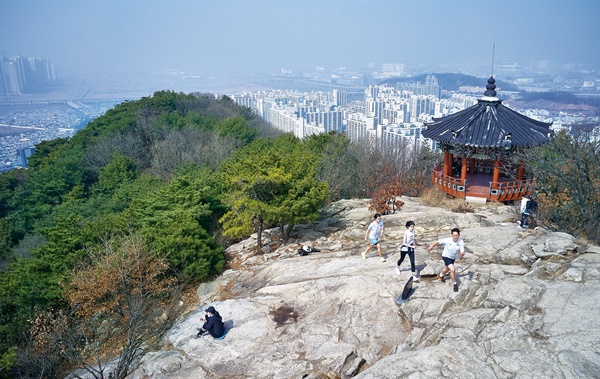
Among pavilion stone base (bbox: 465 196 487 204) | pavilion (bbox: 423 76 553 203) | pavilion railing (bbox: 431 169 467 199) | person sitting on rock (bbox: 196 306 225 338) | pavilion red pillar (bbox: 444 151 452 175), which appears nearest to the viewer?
person sitting on rock (bbox: 196 306 225 338)

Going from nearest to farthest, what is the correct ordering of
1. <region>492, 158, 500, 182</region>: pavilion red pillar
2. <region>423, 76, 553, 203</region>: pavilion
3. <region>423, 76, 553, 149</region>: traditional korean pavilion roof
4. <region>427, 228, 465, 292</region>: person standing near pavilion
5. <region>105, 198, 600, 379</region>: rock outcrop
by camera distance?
<region>105, 198, 600, 379</region>: rock outcrop < <region>427, 228, 465, 292</region>: person standing near pavilion < <region>423, 76, 553, 149</region>: traditional korean pavilion roof < <region>423, 76, 553, 203</region>: pavilion < <region>492, 158, 500, 182</region>: pavilion red pillar

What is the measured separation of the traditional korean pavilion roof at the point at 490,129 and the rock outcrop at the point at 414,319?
14.8 ft

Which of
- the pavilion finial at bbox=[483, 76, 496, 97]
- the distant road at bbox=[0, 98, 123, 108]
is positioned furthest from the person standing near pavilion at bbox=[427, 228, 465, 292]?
the distant road at bbox=[0, 98, 123, 108]

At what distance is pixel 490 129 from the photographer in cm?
1775

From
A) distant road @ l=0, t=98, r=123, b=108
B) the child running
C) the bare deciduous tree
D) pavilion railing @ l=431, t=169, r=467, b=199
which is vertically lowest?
the bare deciduous tree

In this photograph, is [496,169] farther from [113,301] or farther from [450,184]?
[113,301]

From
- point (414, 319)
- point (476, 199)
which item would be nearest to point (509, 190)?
point (476, 199)

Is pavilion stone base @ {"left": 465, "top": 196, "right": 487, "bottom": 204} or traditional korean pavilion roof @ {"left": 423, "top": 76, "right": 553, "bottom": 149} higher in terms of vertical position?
traditional korean pavilion roof @ {"left": 423, "top": 76, "right": 553, "bottom": 149}

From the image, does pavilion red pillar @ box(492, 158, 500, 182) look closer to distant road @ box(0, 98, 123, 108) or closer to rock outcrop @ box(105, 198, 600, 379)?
rock outcrop @ box(105, 198, 600, 379)

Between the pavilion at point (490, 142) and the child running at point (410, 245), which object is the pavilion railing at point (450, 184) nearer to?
the pavilion at point (490, 142)

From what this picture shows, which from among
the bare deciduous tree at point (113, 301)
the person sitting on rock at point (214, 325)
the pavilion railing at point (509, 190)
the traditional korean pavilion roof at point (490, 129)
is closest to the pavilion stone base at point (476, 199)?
the pavilion railing at point (509, 190)

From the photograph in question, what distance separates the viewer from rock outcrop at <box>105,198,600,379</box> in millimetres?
7633

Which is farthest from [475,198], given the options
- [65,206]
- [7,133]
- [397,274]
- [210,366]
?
[7,133]

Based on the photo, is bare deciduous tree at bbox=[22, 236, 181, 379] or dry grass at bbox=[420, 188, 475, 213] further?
dry grass at bbox=[420, 188, 475, 213]
